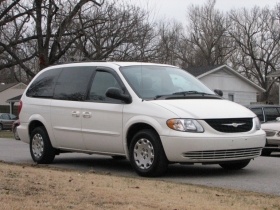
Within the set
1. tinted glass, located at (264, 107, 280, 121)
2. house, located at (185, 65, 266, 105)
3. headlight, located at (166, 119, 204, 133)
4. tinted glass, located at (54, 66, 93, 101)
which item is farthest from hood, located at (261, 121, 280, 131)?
house, located at (185, 65, 266, 105)

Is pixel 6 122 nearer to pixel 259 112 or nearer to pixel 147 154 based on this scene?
pixel 259 112

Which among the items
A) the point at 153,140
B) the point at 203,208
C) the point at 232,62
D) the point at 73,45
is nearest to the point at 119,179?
the point at 153,140

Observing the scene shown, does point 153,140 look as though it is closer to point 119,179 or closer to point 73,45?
point 119,179

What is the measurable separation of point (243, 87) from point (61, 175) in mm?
33702

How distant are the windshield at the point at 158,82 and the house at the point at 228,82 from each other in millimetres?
27255

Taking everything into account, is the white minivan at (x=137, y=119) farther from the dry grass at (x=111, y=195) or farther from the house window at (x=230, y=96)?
the house window at (x=230, y=96)

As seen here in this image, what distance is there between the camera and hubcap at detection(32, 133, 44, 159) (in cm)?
1070

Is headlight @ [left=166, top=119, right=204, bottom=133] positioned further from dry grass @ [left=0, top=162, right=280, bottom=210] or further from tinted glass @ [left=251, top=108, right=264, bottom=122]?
tinted glass @ [left=251, top=108, right=264, bottom=122]

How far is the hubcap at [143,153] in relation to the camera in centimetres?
858

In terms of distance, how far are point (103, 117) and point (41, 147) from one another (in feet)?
6.44

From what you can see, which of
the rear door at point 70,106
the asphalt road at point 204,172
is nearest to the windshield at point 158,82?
the rear door at point 70,106

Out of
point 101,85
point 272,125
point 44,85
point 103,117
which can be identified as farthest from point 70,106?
point 272,125

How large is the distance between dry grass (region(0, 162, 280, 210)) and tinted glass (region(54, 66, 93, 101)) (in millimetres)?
2299

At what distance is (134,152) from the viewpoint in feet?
28.9
